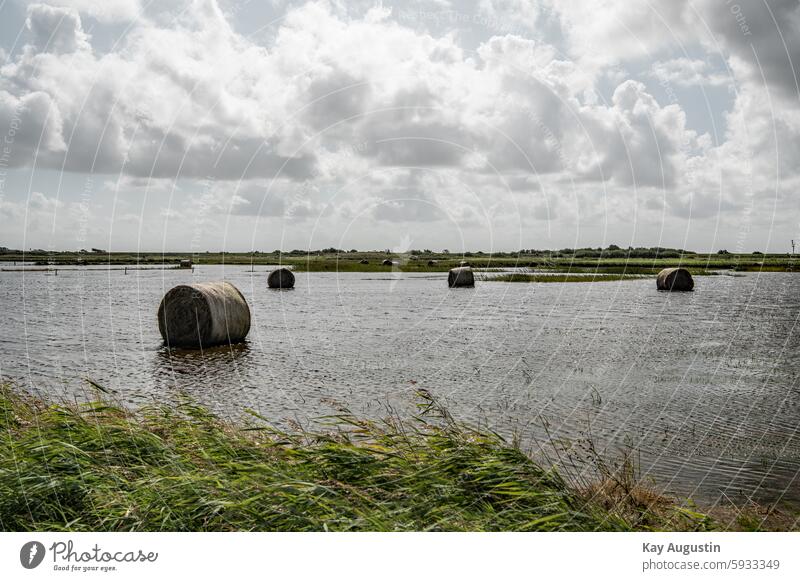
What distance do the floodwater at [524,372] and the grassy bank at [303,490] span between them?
1.51 metres

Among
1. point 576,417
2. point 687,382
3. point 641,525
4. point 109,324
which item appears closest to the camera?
point 641,525

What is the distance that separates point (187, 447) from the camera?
245 inches

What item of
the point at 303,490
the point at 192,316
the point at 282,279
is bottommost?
the point at 303,490

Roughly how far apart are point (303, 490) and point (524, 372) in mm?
8545

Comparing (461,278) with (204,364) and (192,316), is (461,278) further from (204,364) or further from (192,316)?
(204,364)

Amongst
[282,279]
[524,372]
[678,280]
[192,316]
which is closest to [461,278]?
[282,279]

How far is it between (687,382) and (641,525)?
8036 millimetres

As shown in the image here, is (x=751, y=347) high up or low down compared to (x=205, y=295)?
down

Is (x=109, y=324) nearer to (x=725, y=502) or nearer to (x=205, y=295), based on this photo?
(x=205, y=295)

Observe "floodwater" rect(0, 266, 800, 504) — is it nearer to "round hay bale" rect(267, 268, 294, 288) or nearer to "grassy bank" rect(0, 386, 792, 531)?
"grassy bank" rect(0, 386, 792, 531)

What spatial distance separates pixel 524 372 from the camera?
12.7 meters

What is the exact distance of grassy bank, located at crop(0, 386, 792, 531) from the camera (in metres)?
4.67
